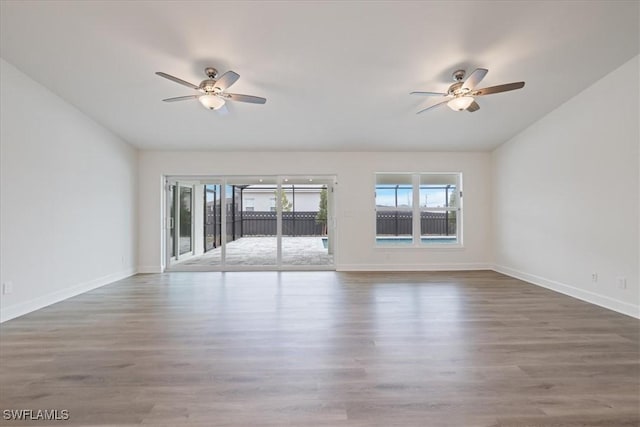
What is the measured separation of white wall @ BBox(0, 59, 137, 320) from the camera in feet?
11.0

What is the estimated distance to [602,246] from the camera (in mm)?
3764

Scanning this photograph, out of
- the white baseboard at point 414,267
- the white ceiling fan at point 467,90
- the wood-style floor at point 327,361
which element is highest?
the white ceiling fan at point 467,90

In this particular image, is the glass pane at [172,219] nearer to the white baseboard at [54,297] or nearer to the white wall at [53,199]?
the white wall at [53,199]

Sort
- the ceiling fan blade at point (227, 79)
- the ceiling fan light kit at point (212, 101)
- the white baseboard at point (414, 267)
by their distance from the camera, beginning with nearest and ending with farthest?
the ceiling fan blade at point (227, 79) < the ceiling fan light kit at point (212, 101) < the white baseboard at point (414, 267)

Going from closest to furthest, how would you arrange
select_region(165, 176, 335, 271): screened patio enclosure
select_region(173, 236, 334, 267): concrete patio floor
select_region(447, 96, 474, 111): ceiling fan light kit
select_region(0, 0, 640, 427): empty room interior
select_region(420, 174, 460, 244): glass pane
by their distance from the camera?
select_region(0, 0, 640, 427): empty room interior
select_region(447, 96, 474, 111): ceiling fan light kit
select_region(165, 176, 335, 271): screened patio enclosure
select_region(420, 174, 460, 244): glass pane
select_region(173, 236, 334, 267): concrete patio floor

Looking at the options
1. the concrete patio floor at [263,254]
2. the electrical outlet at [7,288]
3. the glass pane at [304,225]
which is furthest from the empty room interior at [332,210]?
the glass pane at [304,225]

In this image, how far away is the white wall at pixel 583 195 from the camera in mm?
3441

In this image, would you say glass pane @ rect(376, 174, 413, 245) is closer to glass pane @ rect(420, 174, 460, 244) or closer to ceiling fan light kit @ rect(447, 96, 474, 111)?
glass pane @ rect(420, 174, 460, 244)

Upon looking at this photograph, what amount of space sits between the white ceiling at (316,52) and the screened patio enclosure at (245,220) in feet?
5.80

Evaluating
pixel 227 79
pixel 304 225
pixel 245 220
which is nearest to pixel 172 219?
pixel 245 220

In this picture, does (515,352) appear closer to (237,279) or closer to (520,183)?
(520,183)

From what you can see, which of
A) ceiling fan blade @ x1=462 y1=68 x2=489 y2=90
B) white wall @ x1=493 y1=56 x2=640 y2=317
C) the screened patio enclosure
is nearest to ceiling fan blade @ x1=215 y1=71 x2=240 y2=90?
ceiling fan blade @ x1=462 y1=68 x2=489 y2=90

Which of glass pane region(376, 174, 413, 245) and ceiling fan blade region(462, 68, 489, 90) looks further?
glass pane region(376, 174, 413, 245)

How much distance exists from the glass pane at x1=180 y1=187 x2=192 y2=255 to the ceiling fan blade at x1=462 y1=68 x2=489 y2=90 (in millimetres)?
5682
